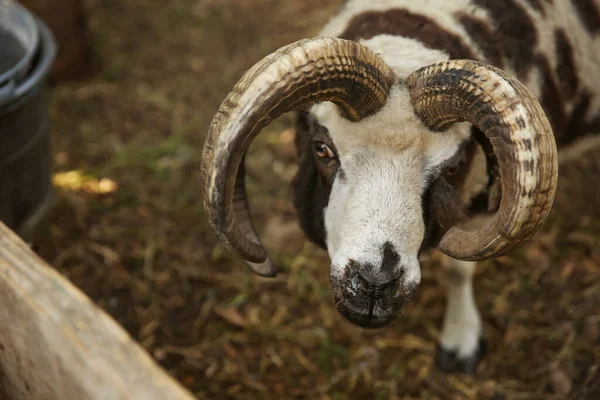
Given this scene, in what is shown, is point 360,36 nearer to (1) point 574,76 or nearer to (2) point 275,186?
(1) point 574,76

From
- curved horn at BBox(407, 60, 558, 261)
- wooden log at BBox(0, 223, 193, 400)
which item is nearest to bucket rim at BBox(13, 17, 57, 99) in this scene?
wooden log at BBox(0, 223, 193, 400)

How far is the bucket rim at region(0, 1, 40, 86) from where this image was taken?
11.4 ft

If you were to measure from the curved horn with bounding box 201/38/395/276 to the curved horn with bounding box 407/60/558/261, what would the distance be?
0.34 meters

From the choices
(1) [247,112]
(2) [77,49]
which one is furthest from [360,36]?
(2) [77,49]

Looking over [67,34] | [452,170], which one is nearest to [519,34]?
[452,170]

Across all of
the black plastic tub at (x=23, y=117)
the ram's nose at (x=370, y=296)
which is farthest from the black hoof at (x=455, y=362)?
the black plastic tub at (x=23, y=117)

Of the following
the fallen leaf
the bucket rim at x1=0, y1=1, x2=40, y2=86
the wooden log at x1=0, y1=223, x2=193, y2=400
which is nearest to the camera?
the wooden log at x1=0, y1=223, x2=193, y2=400

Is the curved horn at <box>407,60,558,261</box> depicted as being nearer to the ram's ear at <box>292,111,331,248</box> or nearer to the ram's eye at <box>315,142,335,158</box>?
the ram's eye at <box>315,142,335,158</box>

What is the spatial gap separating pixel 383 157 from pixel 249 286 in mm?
1977

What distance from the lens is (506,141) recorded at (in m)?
2.47

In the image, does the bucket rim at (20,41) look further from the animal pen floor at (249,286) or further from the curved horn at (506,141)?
the curved horn at (506,141)

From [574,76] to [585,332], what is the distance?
1.62 meters

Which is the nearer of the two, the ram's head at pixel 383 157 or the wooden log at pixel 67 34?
the ram's head at pixel 383 157

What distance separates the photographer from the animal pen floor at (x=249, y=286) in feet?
13.3
